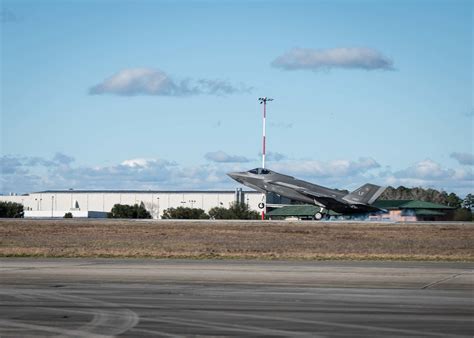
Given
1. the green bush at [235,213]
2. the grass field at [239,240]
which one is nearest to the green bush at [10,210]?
the green bush at [235,213]

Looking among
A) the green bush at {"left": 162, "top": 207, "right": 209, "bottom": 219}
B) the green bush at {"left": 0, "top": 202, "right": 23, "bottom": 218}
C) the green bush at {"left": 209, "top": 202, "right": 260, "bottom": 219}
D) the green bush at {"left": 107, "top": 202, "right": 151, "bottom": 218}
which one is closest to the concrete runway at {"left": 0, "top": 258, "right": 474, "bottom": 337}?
the green bush at {"left": 209, "top": 202, "right": 260, "bottom": 219}

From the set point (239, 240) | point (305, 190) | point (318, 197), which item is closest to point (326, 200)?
point (318, 197)

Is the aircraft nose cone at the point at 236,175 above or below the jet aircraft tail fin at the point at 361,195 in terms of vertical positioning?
above

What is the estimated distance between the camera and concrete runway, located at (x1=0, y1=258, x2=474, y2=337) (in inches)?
555

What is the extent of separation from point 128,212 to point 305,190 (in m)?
28.7

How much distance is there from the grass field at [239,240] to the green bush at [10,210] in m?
34.4

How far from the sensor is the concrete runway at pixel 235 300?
1411 cm

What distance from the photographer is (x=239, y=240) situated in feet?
157

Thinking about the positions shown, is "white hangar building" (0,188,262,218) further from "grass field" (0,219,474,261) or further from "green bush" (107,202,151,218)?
"grass field" (0,219,474,261)

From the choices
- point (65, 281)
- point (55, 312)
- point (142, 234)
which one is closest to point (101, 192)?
point (142, 234)

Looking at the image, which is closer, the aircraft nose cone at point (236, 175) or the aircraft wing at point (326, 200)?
Result: the aircraft wing at point (326, 200)

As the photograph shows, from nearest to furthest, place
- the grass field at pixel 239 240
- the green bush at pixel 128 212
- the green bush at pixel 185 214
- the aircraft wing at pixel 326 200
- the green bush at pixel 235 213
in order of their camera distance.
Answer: the grass field at pixel 239 240
the aircraft wing at pixel 326 200
the green bush at pixel 235 213
the green bush at pixel 185 214
the green bush at pixel 128 212

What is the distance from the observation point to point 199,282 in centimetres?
2247

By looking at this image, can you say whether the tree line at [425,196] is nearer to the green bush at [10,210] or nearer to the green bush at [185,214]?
the green bush at [185,214]
